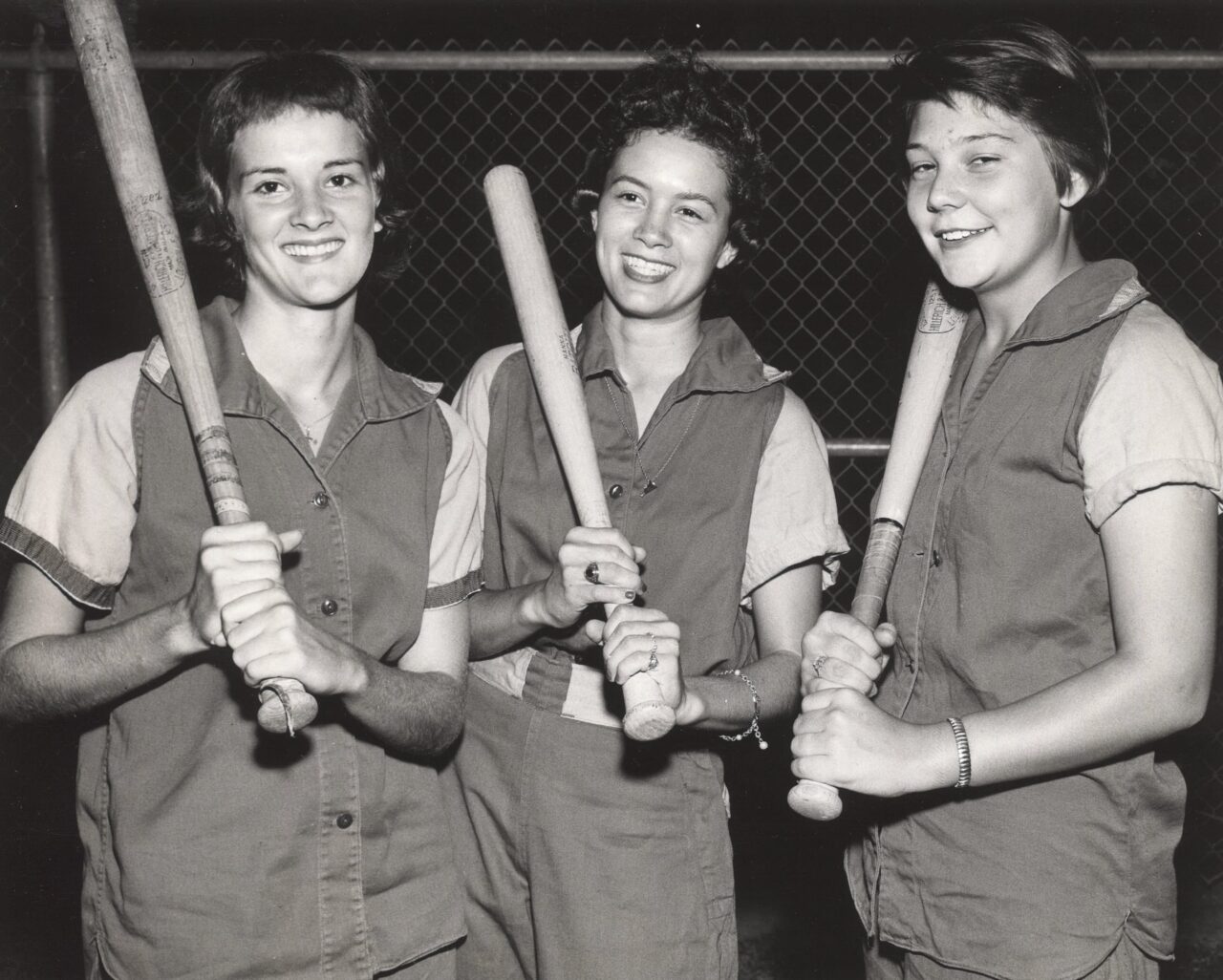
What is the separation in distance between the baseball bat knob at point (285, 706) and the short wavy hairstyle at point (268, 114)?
874mm

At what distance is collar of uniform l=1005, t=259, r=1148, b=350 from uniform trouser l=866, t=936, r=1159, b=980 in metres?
0.94

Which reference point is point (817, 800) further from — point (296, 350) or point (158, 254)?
point (158, 254)

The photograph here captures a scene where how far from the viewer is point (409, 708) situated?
2.03m

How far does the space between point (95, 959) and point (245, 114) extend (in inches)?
56.3

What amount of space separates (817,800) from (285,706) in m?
0.79

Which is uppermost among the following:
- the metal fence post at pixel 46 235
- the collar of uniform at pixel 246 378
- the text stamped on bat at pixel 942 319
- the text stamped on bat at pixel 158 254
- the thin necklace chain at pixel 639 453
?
the metal fence post at pixel 46 235

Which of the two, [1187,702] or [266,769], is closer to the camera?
[1187,702]

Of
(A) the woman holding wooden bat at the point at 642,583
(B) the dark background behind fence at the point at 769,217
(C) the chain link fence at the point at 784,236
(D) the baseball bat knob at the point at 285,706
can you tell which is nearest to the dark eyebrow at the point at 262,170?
(B) the dark background behind fence at the point at 769,217

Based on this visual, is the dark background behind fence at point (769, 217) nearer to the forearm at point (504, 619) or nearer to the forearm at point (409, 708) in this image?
the forearm at point (409, 708)

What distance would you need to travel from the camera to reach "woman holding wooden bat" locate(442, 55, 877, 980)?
2.15 m

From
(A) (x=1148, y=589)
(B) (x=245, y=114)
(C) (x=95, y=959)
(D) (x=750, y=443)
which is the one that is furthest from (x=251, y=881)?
(A) (x=1148, y=589)

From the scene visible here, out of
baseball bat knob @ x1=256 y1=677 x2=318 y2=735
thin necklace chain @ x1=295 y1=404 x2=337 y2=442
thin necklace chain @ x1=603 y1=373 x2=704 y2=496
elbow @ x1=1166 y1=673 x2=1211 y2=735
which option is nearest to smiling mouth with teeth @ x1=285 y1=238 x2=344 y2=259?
thin necklace chain @ x1=295 y1=404 x2=337 y2=442

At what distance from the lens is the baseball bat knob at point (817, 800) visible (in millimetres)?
1831

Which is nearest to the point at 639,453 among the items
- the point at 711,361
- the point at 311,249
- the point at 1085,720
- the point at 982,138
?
the point at 711,361
